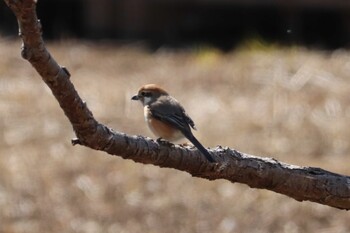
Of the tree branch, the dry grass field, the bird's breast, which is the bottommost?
the tree branch

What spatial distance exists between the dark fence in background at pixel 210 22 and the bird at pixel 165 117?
5.36m

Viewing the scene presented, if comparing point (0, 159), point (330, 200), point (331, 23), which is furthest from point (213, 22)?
point (330, 200)

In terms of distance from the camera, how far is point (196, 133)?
26.2 feet

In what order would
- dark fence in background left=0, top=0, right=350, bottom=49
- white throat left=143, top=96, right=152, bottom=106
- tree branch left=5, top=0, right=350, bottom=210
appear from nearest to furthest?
1. tree branch left=5, top=0, right=350, bottom=210
2. white throat left=143, top=96, right=152, bottom=106
3. dark fence in background left=0, top=0, right=350, bottom=49

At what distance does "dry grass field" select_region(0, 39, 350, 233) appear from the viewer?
23.1 feet

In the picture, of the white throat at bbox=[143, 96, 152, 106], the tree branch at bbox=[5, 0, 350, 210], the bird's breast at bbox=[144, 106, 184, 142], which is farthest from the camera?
the white throat at bbox=[143, 96, 152, 106]

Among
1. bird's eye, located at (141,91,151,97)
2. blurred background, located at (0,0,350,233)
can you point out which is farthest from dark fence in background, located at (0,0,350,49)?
bird's eye, located at (141,91,151,97)

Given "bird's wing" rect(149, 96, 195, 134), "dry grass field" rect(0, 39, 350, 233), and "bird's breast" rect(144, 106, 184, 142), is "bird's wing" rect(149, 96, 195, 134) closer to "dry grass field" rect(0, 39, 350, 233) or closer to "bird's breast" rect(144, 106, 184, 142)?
"bird's breast" rect(144, 106, 184, 142)

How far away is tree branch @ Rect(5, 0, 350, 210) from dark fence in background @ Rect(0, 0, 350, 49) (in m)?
6.67

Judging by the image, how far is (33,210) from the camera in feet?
23.4

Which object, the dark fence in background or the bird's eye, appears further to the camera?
the dark fence in background

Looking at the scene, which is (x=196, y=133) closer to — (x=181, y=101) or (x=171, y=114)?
(x=181, y=101)

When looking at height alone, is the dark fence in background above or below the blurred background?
above

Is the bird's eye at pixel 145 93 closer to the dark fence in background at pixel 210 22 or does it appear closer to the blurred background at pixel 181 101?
the blurred background at pixel 181 101
